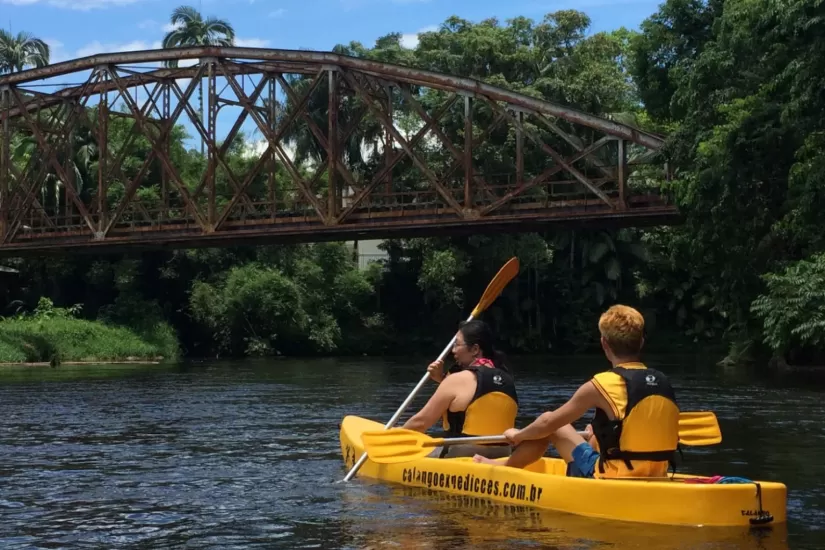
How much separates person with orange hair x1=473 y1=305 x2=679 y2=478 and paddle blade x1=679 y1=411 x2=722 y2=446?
128cm

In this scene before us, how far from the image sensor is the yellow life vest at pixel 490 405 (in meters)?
11.0

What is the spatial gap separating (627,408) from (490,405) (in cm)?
240

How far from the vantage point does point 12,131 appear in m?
53.8

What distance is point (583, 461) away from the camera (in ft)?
32.4

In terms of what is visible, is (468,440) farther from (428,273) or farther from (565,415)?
(428,273)

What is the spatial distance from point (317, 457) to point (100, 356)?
3202cm

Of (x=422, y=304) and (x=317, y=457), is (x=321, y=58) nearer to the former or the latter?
(x=422, y=304)

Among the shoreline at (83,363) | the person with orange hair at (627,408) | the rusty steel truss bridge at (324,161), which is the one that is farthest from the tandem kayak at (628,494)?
the shoreline at (83,363)

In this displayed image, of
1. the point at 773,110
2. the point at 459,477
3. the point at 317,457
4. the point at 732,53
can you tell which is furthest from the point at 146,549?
the point at 732,53

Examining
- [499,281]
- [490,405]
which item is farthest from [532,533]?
[499,281]

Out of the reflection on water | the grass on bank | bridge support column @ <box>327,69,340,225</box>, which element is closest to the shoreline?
the grass on bank

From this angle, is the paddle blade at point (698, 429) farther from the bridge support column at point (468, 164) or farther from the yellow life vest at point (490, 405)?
the bridge support column at point (468, 164)

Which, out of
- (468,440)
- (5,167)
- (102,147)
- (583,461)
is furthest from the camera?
(5,167)

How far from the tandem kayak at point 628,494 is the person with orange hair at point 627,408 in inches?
7.5
